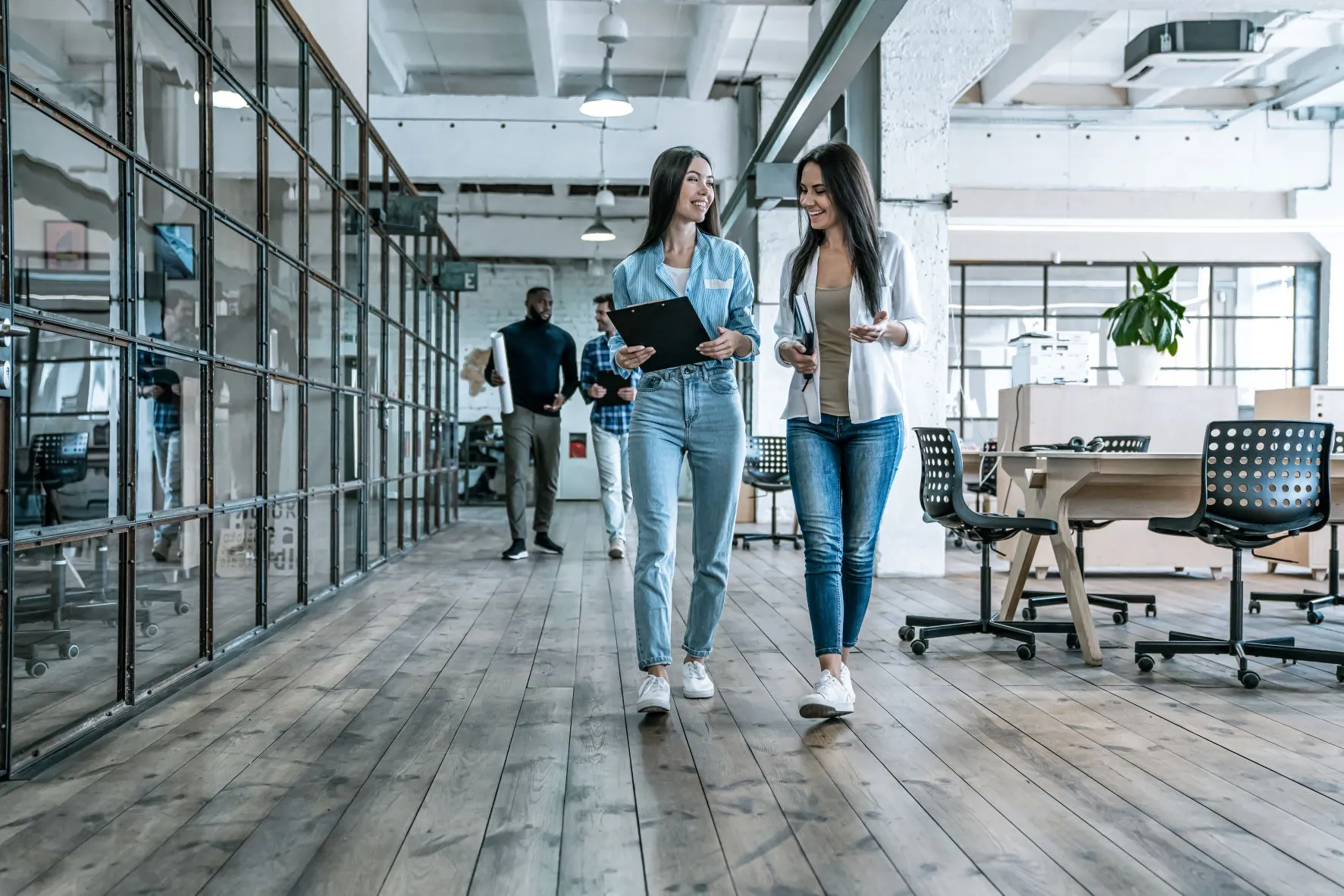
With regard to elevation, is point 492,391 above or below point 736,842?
above

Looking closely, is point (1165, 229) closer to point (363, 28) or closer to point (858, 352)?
point (363, 28)

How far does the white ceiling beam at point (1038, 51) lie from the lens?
826 centimetres

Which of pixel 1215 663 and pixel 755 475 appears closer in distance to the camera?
pixel 1215 663

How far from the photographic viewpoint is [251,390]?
12.2ft

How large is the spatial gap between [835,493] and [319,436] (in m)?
2.55

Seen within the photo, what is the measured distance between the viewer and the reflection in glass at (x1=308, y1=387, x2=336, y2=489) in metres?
4.38

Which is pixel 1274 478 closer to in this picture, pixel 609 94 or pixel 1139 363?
pixel 1139 363

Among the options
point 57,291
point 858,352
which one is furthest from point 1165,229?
point 57,291

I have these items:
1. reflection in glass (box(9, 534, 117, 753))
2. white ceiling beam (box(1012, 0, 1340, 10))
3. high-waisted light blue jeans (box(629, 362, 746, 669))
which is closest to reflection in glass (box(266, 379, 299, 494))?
reflection in glass (box(9, 534, 117, 753))

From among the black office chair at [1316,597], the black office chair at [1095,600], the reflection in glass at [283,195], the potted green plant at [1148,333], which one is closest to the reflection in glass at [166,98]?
the reflection in glass at [283,195]

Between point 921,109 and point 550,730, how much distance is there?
4391 millimetres

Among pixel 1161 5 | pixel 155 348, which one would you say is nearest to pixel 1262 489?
pixel 155 348

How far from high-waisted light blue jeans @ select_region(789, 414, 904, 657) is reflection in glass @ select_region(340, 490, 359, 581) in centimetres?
284

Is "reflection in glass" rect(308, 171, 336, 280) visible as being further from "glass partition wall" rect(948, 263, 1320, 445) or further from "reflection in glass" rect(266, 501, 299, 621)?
"glass partition wall" rect(948, 263, 1320, 445)
